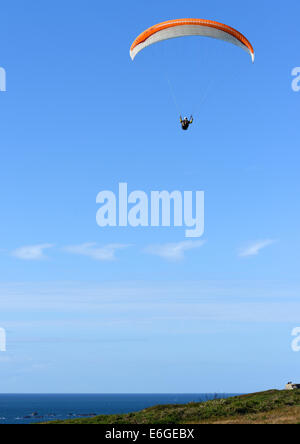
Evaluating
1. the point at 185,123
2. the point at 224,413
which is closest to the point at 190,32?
the point at 185,123

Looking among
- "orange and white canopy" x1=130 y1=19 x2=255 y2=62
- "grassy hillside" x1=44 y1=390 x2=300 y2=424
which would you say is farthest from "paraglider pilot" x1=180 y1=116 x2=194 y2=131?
"grassy hillside" x1=44 y1=390 x2=300 y2=424

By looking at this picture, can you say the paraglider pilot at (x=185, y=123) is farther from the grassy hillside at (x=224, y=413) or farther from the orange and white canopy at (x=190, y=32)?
the grassy hillside at (x=224, y=413)

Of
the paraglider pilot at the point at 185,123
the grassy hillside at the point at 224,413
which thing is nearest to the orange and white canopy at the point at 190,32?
the paraglider pilot at the point at 185,123

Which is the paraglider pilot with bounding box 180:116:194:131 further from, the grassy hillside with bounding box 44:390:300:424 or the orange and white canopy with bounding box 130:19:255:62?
the grassy hillside with bounding box 44:390:300:424
